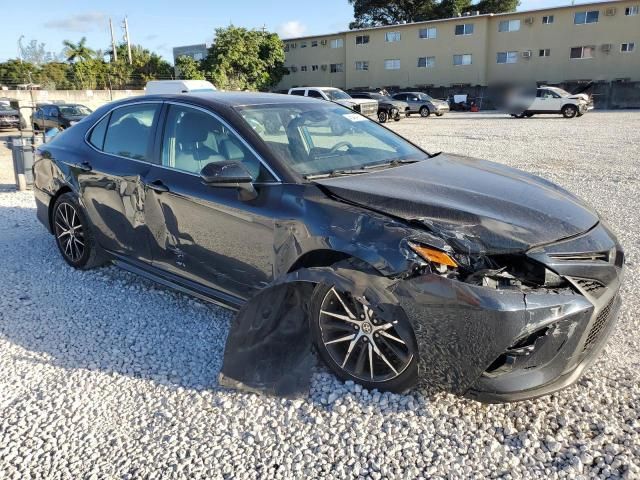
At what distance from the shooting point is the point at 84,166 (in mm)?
4457

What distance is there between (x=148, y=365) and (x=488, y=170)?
2665mm

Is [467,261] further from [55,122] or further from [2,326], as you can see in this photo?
[55,122]

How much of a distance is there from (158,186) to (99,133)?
4.17 feet

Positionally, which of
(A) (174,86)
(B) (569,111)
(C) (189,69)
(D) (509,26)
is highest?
(D) (509,26)

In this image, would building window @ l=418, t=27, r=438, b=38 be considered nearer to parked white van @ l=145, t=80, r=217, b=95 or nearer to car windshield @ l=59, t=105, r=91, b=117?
parked white van @ l=145, t=80, r=217, b=95

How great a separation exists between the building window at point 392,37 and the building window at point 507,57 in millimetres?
9559

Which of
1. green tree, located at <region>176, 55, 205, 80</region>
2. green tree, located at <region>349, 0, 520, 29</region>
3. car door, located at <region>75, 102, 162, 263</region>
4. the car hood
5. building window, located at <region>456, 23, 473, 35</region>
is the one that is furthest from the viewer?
green tree, located at <region>349, 0, 520, 29</region>

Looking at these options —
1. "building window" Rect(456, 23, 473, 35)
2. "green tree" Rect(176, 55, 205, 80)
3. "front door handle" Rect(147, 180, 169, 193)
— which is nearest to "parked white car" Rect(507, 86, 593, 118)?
"building window" Rect(456, 23, 473, 35)

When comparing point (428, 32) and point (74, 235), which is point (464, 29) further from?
point (74, 235)

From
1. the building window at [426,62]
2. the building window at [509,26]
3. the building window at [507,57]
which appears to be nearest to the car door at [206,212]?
the building window at [509,26]

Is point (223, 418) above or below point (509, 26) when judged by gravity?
below

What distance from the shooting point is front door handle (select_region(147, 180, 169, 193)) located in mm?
3667

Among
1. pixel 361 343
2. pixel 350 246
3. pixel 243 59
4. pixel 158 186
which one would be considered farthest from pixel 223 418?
pixel 243 59

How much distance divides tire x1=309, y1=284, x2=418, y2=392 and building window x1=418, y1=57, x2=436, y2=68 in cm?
4831
